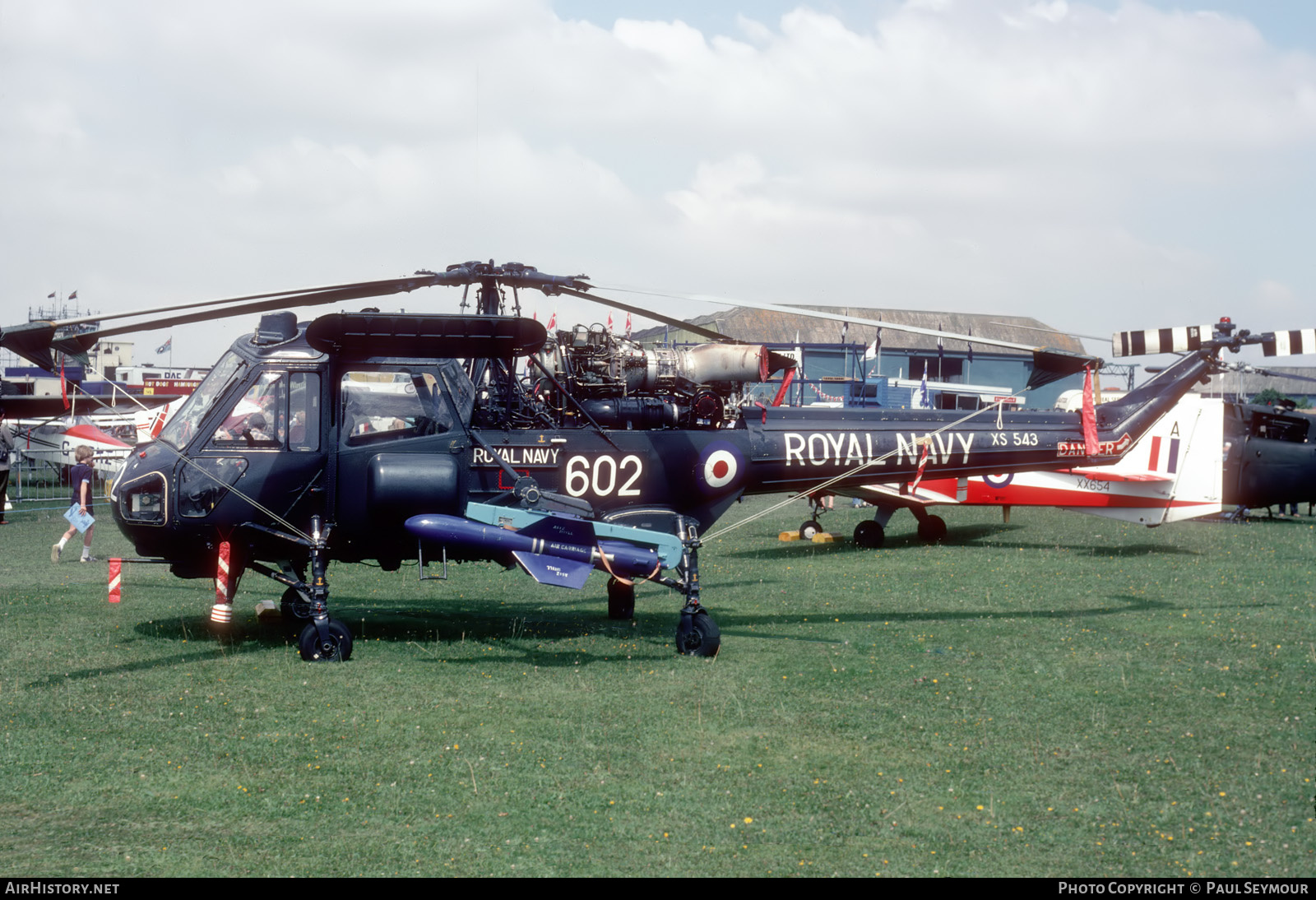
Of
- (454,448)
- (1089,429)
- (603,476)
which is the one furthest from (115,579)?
(1089,429)

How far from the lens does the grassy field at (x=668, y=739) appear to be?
19.6ft

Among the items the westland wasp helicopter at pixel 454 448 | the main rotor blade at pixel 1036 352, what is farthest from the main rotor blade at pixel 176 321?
the main rotor blade at pixel 1036 352

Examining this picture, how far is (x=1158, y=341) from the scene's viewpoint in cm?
1381

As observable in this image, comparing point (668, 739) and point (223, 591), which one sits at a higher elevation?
point (223, 591)

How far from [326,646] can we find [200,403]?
287cm

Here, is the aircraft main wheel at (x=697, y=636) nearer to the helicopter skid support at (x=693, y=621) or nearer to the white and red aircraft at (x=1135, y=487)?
the helicopter skid support at (x=693, y=621)

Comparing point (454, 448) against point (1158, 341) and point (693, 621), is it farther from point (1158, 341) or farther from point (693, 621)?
point (1158, 341)

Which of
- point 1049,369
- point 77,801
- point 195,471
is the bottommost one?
point 77,801

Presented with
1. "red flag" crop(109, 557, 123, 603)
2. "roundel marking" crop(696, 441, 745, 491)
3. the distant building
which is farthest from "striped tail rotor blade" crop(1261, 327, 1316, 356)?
the distant building

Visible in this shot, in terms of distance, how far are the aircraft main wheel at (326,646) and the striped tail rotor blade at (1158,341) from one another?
30.3 feet

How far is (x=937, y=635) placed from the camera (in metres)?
11.9
